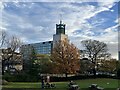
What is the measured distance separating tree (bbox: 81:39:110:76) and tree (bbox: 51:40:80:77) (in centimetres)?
462

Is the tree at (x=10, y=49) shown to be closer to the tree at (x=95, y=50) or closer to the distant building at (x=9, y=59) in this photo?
the distant building at (x=9, y=59)

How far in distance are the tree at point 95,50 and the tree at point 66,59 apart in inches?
182

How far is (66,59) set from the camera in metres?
51.6

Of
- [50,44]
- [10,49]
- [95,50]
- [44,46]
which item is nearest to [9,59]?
[10,49]

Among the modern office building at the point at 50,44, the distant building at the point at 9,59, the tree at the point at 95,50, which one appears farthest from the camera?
the modern office building at the point at 50,44

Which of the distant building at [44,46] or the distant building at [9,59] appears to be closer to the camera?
the distant building at [9,59]

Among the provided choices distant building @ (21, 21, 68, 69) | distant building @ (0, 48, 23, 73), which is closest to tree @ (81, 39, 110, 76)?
distant building @ (21, 21, 68, 69)

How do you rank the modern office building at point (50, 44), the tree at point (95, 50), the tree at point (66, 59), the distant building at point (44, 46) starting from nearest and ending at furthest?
the tree at point (66, 59) < the tree at point (95, 50) < the distant building at point (44, 46) < the modern office building at point (50, 44)

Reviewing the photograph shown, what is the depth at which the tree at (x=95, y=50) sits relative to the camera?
2231 inches

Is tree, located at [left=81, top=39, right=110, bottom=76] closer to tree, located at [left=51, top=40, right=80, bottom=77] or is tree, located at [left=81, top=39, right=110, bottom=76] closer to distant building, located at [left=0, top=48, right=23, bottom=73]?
tree, located at [left=51, top=40, right=80, bottom=77]

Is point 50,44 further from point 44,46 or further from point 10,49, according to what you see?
point 10,49

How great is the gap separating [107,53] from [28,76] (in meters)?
18.1

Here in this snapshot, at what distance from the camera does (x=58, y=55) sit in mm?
52375

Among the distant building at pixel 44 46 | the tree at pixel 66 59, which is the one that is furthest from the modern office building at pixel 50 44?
the tree at pixel 66 59
